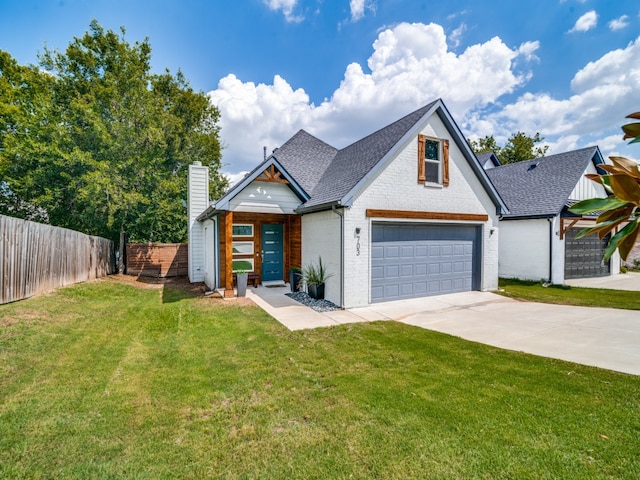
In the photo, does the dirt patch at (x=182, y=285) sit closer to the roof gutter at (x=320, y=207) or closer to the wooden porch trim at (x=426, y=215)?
the roof gutter at (x=320, y=207)

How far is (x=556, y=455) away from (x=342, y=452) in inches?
82.1

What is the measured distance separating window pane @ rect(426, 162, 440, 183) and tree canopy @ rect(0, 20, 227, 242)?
46.6 ft

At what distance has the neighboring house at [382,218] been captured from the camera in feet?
31.0

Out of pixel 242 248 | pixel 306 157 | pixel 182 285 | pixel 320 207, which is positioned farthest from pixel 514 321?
pixel 182 285

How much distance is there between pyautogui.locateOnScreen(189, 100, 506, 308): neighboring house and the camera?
9.45 meters

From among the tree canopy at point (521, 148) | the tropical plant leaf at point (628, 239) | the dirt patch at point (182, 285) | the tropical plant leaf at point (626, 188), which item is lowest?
the dirt patch at point (182, 285)

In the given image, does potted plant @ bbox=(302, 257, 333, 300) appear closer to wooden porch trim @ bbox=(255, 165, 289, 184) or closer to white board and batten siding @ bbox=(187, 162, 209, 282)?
wooden porch trim @ bbox=(255, 165, 289, 184)

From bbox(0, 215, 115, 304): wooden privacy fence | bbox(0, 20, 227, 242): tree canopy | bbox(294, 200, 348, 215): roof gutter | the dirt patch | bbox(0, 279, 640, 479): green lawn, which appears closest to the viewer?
bbox(0, 279, 640, 479): green lawn

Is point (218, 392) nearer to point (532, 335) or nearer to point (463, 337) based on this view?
point (463, 337)

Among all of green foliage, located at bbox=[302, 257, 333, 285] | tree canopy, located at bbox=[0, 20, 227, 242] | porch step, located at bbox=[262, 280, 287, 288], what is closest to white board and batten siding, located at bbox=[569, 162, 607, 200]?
green foliage, located at bbox=[302, 257, 333, 285]

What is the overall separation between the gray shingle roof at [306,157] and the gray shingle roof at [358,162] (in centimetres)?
55

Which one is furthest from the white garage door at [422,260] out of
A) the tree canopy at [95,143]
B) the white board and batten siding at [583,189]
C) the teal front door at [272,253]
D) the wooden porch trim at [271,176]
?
the tree canopy at [95,143]

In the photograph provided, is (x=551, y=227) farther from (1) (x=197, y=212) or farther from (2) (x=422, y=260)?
(1) (x=197, y=212)

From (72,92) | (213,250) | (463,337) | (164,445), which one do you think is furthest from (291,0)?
(72,92)
